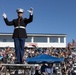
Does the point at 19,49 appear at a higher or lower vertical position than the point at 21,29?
lower

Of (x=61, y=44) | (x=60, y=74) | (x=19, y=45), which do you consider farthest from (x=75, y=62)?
(x=61, y=44)

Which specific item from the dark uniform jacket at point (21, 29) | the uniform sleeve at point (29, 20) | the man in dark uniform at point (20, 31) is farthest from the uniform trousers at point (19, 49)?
the uniform sleeve at point (29, 20)

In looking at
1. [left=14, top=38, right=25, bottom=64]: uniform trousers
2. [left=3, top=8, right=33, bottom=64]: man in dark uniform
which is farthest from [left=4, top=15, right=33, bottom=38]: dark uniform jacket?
[left=14, top=38, right=25, bottom=64]: uniform trousers

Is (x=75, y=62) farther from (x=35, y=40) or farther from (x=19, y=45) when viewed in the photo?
(x=35, y=40)

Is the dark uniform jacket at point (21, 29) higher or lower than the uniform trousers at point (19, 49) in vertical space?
higher

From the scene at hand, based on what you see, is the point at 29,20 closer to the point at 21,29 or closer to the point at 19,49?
the point at 21,29

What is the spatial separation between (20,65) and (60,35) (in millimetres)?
51664

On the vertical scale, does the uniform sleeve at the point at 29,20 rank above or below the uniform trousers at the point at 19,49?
above

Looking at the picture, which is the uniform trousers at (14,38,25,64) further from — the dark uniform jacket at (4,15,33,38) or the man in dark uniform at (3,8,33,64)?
the dark uniform jacket at (4,15,33,38)

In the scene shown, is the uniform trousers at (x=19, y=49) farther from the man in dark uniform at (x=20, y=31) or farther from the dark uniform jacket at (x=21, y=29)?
the dark uniform jacket at (x=21, y=29)

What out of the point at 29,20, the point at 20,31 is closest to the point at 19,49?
the point at 20,31

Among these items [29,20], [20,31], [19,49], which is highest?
[29,20]

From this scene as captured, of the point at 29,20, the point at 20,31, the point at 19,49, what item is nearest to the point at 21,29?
the point at 20,31

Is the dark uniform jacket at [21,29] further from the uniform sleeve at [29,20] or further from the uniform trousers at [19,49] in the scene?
the uniform trousers at [19,49]
